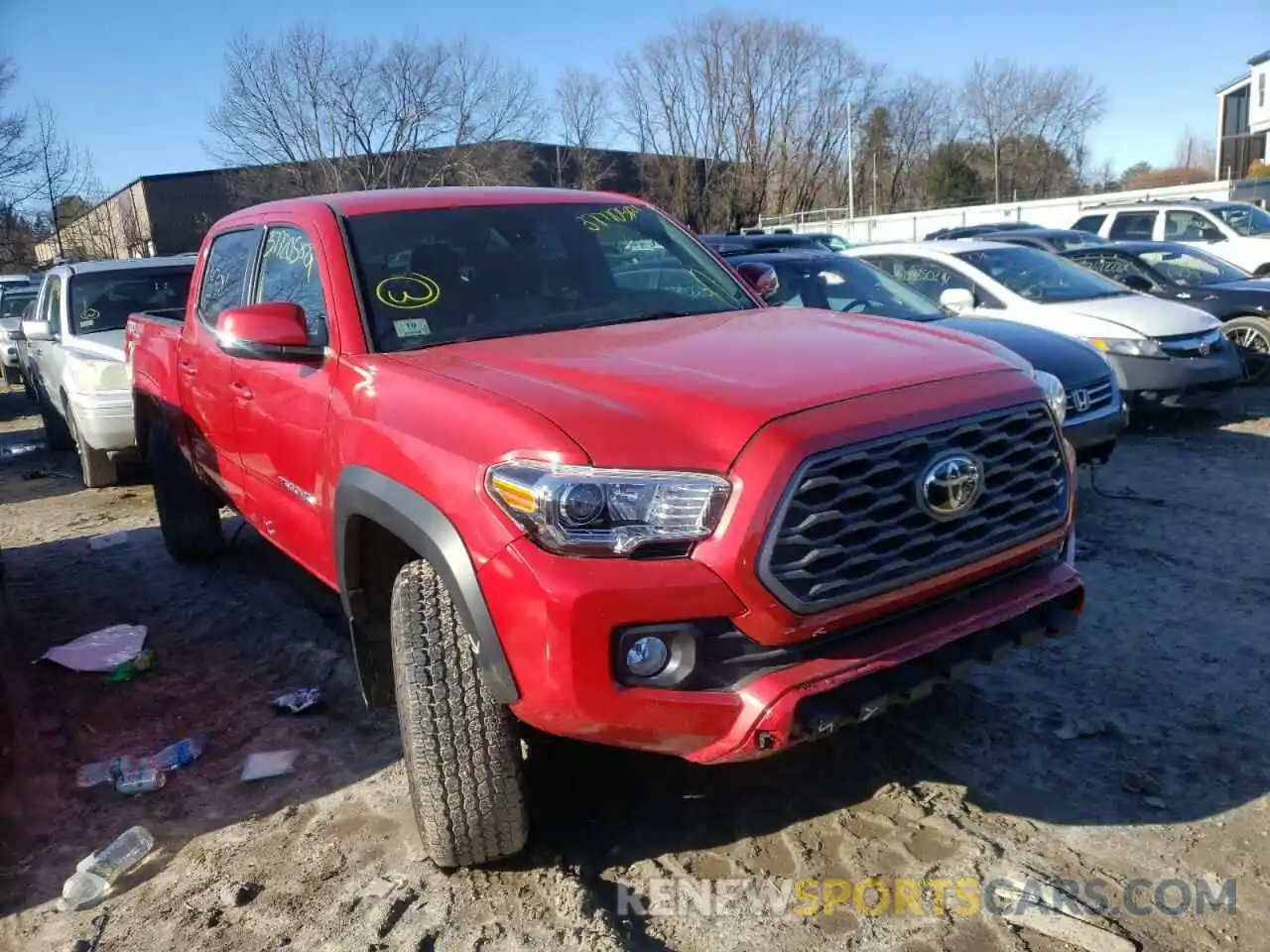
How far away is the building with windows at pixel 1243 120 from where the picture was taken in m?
45.7

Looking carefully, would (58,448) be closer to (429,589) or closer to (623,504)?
(429,589)

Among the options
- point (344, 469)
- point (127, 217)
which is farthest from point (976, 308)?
point (127, 217)

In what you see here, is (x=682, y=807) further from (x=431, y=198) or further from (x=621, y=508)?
(x=431, y=198)

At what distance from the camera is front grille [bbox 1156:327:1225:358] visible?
7625 millimetres

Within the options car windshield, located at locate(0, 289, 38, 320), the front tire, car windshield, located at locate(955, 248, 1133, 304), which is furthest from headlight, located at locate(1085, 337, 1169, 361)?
car windshield, located at locate(0, 289, 38, 320)

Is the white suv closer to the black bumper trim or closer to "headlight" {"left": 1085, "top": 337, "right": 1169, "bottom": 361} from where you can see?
"headlight" {"left": 1085, "top": 337, "right": 1169, "bottom": 361}

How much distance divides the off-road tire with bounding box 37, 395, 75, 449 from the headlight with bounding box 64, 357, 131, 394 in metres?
2.69

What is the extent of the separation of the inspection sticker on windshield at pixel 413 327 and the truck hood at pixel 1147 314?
6194mm

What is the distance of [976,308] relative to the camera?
26.3 feet

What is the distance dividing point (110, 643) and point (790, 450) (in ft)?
12.3

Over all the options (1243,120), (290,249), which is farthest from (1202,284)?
(1243,120)

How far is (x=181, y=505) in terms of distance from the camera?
18.2 feet

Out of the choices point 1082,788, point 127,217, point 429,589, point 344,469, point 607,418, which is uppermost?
point 127,217

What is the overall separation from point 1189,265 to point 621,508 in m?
10.7
